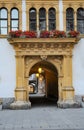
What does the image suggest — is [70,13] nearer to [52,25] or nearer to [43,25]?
[52,25]

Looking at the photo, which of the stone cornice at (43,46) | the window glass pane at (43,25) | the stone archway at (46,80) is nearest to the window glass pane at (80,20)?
the stone cornice at (43,46)

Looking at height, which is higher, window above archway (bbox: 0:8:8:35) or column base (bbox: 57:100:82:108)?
A: window above archway (bbox: 0:8:8:35)

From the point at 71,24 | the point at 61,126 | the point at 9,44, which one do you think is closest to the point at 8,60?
the point at 9,44

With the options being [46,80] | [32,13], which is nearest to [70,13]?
[32,13]

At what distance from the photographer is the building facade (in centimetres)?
2580

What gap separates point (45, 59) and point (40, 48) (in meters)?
0.81

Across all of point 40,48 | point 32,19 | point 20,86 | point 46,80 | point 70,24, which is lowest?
point 20,86

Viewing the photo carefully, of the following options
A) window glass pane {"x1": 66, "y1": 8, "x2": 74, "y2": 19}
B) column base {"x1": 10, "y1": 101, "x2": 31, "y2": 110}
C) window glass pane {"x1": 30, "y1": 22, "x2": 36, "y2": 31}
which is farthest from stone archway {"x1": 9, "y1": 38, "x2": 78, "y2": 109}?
window glass pane {"x1": 66, "y1": 8, "x2": 74, "y2": 19}

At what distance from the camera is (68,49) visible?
85.4 feet

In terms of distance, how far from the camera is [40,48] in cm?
2591

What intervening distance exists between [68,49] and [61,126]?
1025cm

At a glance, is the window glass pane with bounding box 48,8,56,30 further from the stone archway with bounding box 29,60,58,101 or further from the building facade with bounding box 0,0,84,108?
the stone archway with bounding box 29,60,58,101

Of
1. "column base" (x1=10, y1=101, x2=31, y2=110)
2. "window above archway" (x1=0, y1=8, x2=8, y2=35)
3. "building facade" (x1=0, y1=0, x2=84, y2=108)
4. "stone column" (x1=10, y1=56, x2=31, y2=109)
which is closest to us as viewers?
"column base" (x1=10, y1=101, x2=31, y2=110)

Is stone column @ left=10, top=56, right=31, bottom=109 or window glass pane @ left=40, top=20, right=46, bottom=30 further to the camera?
window glass pane @ left=40, top=20, right=46, bottom=30
